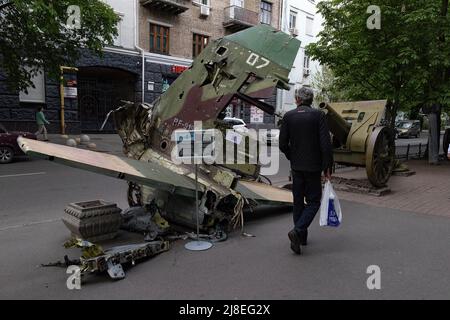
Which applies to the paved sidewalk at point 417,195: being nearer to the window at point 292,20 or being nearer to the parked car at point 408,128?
the window at point 292,20

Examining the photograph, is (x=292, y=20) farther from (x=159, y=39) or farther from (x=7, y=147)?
(x=7, y=147)

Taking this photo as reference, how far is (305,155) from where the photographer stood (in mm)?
4367

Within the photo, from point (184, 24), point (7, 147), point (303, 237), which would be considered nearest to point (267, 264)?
point (303, 237)

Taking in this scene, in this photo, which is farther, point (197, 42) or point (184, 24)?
point (197, 42)

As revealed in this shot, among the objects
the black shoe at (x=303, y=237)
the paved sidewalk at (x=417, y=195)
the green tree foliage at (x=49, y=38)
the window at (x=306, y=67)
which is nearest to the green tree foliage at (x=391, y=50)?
the paved sidewalk at (x=417, y=195)

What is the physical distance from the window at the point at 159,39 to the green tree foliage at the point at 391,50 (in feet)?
37.2

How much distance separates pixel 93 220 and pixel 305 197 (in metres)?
2.45

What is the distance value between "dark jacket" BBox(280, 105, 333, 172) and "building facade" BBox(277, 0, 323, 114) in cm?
2501

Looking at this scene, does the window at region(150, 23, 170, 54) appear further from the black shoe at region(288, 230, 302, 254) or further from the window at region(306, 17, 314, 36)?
the black shoe at region(288, 230, 302, 254)

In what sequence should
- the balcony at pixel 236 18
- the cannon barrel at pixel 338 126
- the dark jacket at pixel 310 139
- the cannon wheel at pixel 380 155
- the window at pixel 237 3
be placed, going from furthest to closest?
1. the window at pixel 237 3
2. the balcony at pixel 236 18
3. the cannon barrel at pixel 338 126
4. the cannon wheel at pixel 380 155
5. the dark jacket at pixel 310 139

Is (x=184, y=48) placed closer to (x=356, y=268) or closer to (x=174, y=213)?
(x=174, y=213)

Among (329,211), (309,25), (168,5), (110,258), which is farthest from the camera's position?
(309,25)

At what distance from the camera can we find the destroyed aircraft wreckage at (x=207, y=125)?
5.04m
